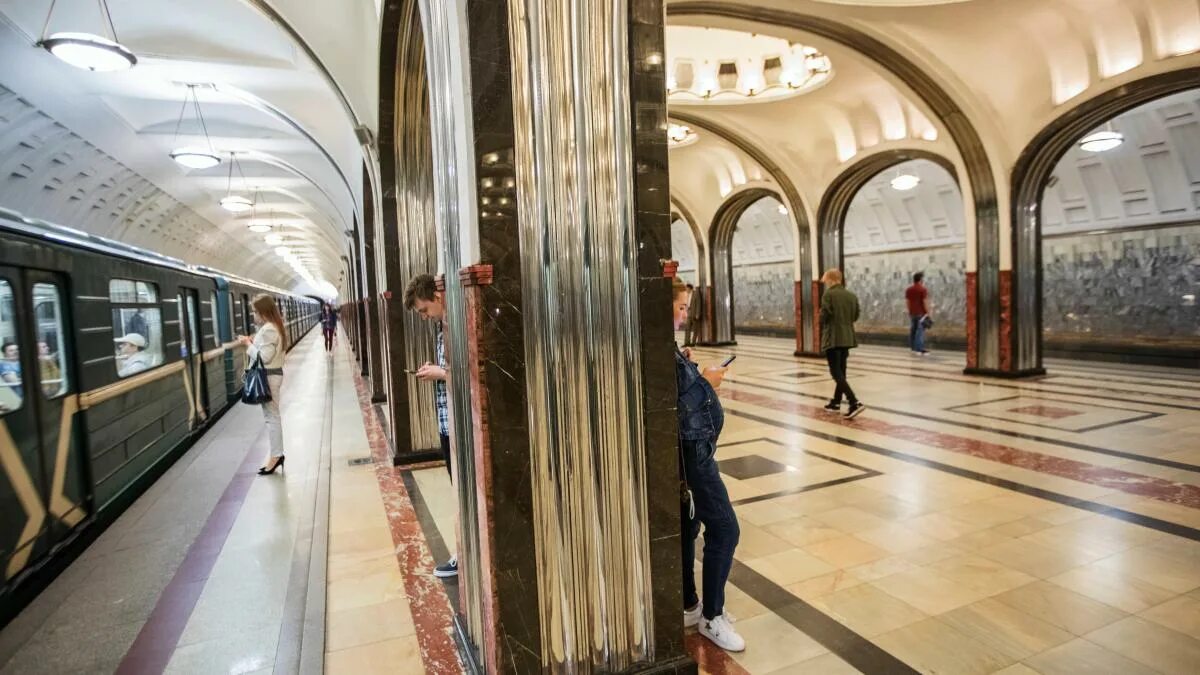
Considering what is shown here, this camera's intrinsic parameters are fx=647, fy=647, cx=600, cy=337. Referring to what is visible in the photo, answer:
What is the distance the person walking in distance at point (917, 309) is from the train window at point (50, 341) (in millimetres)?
12795

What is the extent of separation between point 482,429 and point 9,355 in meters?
3.10

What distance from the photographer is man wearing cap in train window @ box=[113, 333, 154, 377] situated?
17.0ft

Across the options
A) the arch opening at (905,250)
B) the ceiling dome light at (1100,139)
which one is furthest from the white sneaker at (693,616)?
the arch opening at (905,250)

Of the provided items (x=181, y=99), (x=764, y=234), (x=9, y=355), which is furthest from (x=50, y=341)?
(x=764, y=234)

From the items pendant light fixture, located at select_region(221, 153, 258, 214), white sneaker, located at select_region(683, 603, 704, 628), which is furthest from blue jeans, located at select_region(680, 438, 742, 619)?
pendant light fixture, located at select_region(221, 153, 258, 214)

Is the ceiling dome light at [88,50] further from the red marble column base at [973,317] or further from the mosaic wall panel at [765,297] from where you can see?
the mosaic wall panel at [765,297]

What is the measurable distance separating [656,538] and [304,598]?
7.07ft

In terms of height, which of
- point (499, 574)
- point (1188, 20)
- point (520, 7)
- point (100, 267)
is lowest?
point (499, 574)

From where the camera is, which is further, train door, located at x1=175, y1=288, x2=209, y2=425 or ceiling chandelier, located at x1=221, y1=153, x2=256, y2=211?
ceiling chandelier, located at x1=221, y1=153, x2=256, y2=211

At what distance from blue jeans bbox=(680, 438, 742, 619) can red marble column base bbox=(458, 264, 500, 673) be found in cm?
84

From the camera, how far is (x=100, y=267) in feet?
16.2

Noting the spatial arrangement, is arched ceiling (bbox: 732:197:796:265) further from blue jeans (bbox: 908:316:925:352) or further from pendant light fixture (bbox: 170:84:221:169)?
pendant light fixture (bbox: 170:84:221:169)

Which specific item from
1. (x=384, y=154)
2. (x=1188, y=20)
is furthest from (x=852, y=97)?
(x=384, y=154)

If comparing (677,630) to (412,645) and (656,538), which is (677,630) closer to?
(656,538)
